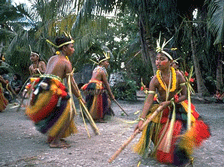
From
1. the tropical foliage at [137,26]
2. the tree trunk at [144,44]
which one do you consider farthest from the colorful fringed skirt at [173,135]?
the tree trunk at [144,44]

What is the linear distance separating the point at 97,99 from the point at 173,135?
336 cm

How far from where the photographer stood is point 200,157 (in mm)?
3238

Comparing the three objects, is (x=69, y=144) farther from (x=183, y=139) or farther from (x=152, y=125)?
(x=183, y=139)

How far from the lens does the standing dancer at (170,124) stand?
279 centimetres

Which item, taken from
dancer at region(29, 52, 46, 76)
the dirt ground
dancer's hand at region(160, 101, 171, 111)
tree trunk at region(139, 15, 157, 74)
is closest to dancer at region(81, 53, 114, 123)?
the dirt ground

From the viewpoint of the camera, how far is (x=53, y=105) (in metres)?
3.58

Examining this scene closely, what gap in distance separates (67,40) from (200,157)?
2.35m

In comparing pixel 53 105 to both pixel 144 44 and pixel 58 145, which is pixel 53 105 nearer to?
pixel 58 145

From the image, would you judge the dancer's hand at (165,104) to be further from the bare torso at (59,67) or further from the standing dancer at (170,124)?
the bare torso at (59,67)

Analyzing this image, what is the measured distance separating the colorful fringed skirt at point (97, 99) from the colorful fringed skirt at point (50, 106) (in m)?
2.33

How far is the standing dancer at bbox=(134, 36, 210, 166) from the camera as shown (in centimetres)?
279

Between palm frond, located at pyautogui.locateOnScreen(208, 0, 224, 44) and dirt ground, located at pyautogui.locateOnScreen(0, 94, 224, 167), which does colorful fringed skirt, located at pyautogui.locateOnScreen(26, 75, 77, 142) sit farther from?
palm frond, located at pyautogui.locateOnScreen(208, 0, 224, 44)

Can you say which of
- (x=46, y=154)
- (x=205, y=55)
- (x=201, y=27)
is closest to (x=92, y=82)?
(x=46, y=154)

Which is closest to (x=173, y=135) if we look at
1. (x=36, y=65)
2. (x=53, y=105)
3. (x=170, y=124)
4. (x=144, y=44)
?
(x=170, y=124)
